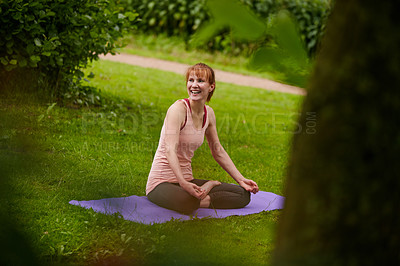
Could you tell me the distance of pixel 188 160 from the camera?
12.7 ft

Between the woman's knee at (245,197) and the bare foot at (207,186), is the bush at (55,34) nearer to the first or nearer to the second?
the bare foot at (207,186)

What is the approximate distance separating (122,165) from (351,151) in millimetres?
4061

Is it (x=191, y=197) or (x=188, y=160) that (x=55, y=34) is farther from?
(x=191, y=197)

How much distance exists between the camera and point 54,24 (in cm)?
533

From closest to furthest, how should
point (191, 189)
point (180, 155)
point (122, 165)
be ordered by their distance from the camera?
point (191, 189)
point (180, 155)
point (122, 165)

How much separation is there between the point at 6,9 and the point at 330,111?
4823mm

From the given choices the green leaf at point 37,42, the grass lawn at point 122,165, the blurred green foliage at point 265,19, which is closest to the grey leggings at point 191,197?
the grass lawn at point 122,165

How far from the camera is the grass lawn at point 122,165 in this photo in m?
0.71

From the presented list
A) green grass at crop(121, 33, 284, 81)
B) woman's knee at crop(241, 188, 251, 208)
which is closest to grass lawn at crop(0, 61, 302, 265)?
woman's knee at crop(241, 188, 251, 208)

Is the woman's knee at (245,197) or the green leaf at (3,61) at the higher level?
the green leaf at (3,61)

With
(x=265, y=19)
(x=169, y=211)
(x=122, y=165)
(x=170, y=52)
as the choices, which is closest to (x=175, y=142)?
(x=169, y=211)

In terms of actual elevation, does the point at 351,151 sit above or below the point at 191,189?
above

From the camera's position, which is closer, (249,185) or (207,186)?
(207,186)

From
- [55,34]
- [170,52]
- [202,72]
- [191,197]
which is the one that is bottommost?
[191,197]
